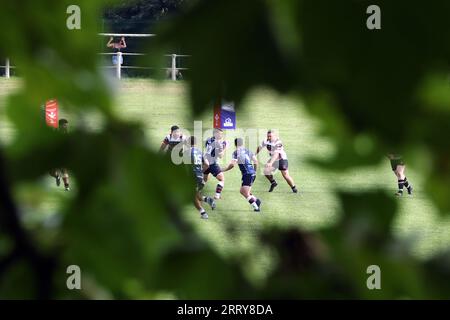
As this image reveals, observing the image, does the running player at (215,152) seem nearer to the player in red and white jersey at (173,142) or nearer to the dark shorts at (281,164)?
the player in red and white jersey at (173,142)

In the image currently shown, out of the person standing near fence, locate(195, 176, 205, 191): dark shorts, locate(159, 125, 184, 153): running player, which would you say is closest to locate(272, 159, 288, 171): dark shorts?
the person standing near fence

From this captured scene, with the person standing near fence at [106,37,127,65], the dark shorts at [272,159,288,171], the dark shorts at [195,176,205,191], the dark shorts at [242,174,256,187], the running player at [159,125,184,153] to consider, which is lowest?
the dark shorts at [242,174,256,187]

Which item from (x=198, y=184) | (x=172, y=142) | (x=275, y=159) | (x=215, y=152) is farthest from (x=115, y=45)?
(x=275, y=159)

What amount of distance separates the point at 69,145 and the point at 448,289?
31 centimetres

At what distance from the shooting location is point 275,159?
13188 millimetres

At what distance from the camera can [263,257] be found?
0.61m

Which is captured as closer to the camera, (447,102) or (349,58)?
(349,58)

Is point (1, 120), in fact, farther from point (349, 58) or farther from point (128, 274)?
point (349, 58)

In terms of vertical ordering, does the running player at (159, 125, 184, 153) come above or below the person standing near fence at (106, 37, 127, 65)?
below

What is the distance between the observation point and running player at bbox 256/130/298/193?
1222 centimetres

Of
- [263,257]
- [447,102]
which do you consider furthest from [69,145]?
[447,102]

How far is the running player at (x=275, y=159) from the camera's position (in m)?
12.2

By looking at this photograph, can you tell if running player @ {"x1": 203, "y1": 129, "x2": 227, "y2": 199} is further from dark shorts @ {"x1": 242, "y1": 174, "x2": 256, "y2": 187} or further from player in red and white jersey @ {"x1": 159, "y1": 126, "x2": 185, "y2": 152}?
dark shorts @ {"x1": 242, "y1": 174, "x2": 256, "y2": 187}

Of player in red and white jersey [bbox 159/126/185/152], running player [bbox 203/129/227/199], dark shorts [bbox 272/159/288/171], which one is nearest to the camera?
player in red and white jersey [bbox 159/126/185/152]
